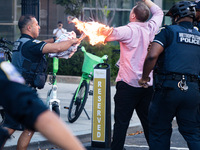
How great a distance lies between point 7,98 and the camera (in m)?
1.84

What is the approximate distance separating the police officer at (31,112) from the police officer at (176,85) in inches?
106

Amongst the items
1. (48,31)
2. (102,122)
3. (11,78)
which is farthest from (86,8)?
(11,78)

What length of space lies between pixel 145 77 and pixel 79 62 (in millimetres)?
9793

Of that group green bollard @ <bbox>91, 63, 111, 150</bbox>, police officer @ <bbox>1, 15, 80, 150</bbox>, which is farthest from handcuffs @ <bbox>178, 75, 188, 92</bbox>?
green bollard @ <bbox>91, 63, 111, 150</bbox>

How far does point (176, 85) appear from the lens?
439 cm

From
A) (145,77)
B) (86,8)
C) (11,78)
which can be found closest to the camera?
(11,78)

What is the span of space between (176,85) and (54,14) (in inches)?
846

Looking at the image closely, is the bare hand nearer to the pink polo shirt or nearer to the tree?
the pink polo shirt

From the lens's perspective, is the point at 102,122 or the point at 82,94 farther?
the point at 82,94

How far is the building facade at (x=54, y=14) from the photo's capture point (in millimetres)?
19750

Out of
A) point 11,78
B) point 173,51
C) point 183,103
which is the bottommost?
point 183,103

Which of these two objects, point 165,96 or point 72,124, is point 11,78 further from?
point 72,124

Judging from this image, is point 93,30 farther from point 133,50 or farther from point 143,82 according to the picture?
point 143,82

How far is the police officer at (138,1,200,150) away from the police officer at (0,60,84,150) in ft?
8.81
